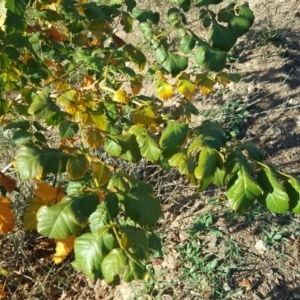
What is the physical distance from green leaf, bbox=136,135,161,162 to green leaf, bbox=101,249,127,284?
56 centimetres

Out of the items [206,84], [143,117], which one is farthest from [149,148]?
[206,84]

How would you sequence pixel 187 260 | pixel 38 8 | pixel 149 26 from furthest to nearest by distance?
pixel 187 260 < pixel 38 8 < pixel 149 26

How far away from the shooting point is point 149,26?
6.84 ft

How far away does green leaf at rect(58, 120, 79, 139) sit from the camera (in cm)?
153

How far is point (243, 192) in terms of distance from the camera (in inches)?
55.1

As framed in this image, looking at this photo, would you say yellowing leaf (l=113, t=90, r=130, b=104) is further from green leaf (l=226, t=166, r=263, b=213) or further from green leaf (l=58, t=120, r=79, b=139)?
green leaf (l=226, t=166, r=263, b=213)

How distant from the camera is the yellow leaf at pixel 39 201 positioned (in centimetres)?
174

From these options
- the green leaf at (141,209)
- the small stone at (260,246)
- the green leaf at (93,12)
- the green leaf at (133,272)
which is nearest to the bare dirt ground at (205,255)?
the small stone at (260,246)

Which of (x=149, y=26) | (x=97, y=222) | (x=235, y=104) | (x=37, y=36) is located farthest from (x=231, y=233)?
(x=97, y=222)

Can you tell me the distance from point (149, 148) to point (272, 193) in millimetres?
438

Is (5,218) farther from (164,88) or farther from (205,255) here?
(205,255)

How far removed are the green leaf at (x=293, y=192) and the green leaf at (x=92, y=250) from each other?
618 mm

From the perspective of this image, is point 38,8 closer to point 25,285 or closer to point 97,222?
point 97,222

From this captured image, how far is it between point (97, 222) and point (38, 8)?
1.30 m
